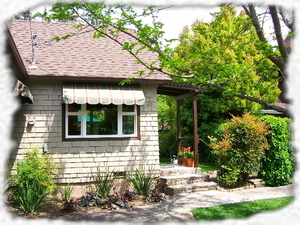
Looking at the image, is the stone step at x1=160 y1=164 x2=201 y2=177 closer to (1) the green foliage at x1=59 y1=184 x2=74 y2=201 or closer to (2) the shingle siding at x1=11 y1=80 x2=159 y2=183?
(2) the shingle siding at x1=11 y1=80 x2=159 y2=183

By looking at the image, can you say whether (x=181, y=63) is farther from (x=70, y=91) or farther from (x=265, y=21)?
(x=70, y=91)

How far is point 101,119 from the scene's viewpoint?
402 inches

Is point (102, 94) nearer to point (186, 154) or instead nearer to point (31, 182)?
point (31, 182)

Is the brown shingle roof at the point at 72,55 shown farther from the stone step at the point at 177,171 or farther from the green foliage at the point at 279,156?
the green foliage at the point at 279,156

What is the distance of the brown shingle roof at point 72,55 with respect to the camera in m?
9.97

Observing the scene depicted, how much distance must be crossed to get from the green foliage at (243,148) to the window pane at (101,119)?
3.64 meters

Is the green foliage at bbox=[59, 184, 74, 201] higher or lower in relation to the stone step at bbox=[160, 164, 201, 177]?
lower

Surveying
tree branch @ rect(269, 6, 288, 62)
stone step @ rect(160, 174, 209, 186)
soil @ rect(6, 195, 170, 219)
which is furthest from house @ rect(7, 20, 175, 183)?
tree branch @ rect(269, 6, 288, 62)

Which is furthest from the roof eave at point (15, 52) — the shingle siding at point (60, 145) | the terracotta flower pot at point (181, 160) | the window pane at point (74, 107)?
the terracotta flower pot at point (181, 160)

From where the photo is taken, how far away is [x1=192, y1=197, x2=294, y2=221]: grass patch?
23.2 feet

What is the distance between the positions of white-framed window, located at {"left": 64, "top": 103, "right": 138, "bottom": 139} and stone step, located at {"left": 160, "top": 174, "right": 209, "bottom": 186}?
5.82 ft

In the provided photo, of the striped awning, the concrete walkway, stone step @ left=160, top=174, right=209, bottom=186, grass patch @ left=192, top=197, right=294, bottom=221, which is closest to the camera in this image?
grass patch @ left=192, top=197, right=294, bottom=221

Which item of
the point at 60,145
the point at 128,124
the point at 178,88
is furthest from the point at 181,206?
the point at 178,88

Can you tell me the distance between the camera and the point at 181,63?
6.52 metres
